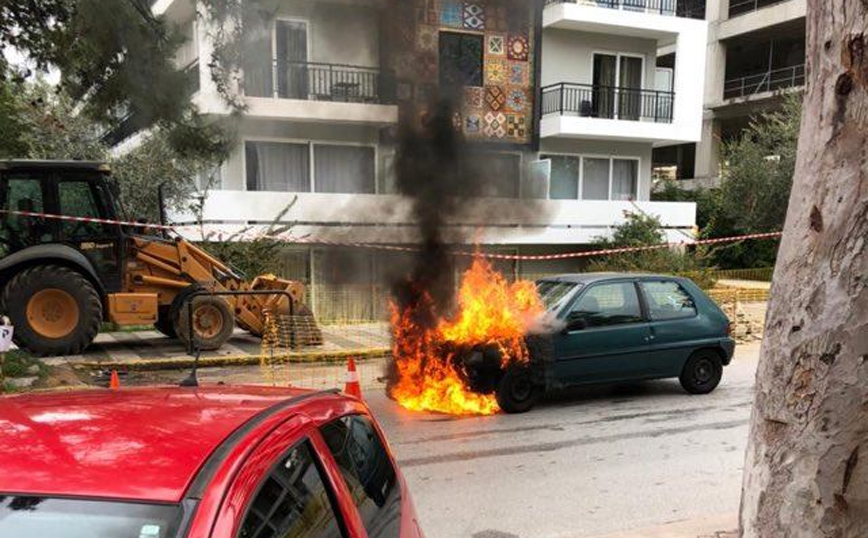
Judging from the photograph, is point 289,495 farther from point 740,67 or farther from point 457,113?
point 740,67

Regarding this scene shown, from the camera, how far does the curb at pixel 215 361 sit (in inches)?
368

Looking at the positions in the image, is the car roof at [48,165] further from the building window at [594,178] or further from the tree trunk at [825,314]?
the building window at [594,178]

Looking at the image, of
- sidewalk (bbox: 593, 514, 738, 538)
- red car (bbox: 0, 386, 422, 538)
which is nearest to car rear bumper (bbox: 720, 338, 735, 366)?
sidewalk (bbox: 593, 514, 738, 538)

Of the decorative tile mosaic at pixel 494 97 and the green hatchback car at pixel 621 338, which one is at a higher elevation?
the decorative tile mosaic at pixel 494 97

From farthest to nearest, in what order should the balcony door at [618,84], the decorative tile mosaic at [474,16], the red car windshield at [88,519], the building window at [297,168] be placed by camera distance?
the balcony door at [618,84] < the building window at [297,168] < the decorative tile mosaic at [474,16] < the red car windshield at [88,519]

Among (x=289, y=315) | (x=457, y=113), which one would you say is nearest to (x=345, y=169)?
(x=289, y=315)

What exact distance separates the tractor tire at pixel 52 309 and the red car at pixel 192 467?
26.4 feet

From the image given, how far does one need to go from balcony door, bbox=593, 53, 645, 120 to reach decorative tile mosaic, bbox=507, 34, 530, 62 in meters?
7.03

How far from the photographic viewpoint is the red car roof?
1450 mm

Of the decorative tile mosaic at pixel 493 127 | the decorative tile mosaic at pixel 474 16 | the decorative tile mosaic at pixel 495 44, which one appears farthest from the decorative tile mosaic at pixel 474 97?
the decorative tile mosaic at pixel 474 16

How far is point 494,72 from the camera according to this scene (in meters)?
10.4

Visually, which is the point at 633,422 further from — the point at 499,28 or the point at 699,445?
the point at 499,28

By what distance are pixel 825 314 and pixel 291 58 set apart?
6874 millimetres

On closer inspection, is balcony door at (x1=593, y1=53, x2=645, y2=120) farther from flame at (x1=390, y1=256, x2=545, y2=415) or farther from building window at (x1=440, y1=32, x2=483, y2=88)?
flame at (x1=390, y1=256, x2=545, y2=415)
